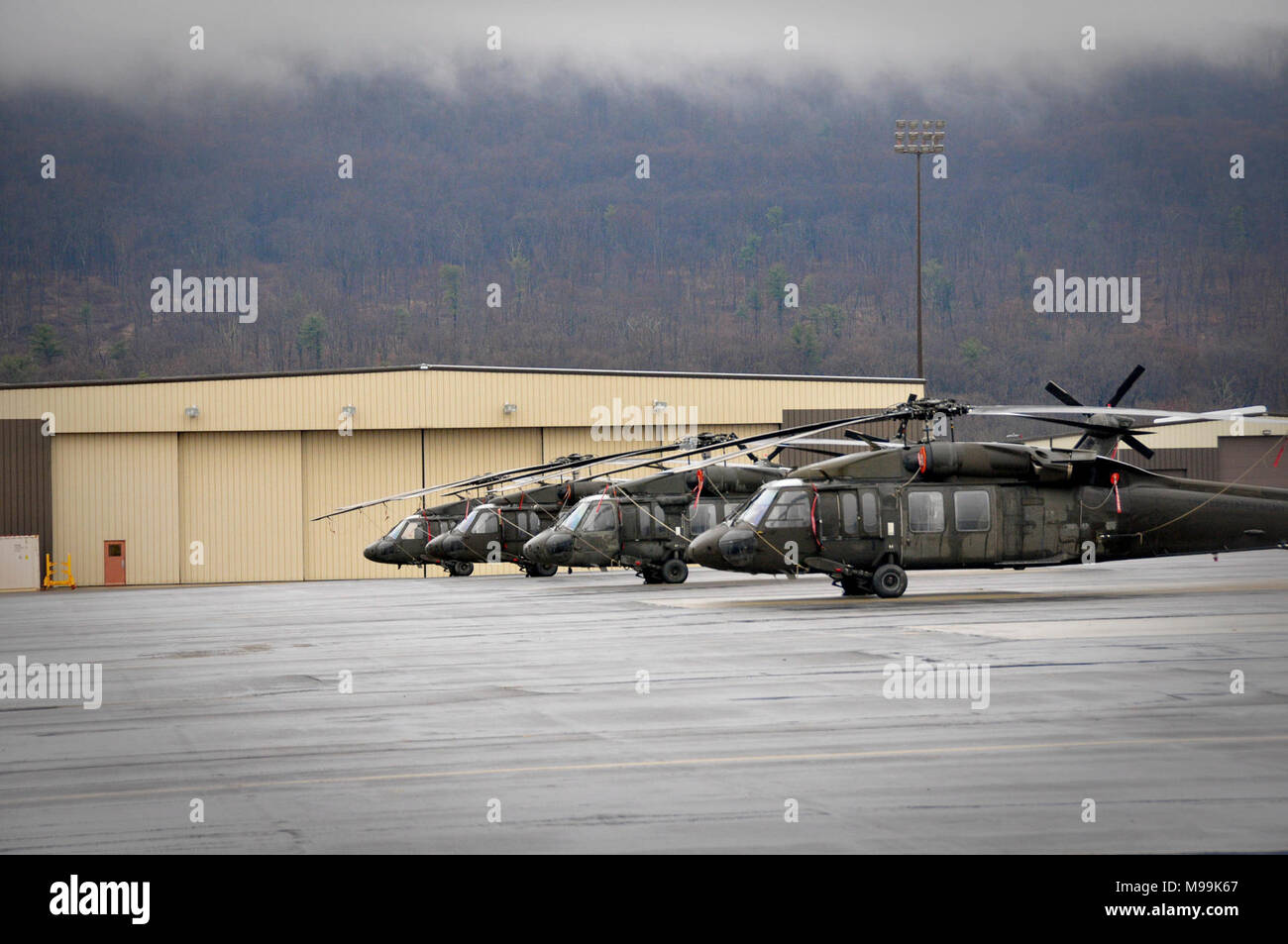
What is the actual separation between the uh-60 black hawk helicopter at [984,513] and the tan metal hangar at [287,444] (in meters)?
23.8

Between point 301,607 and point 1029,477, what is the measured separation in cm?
1333

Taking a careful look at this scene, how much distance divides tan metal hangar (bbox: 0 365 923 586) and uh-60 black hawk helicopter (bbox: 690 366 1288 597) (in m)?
23.8

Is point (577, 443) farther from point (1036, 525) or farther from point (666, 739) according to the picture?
point (666, 739)

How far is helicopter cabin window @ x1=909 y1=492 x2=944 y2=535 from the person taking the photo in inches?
939

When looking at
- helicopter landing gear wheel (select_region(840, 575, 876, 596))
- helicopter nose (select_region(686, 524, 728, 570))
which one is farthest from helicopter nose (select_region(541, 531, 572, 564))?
helicopter landing gear wheel (select_region(840, 575, 876, 596))

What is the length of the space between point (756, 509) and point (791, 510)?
61 centimetres

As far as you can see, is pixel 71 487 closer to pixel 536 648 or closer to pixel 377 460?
pixel 377 460

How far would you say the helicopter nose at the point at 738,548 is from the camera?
23.4 meters

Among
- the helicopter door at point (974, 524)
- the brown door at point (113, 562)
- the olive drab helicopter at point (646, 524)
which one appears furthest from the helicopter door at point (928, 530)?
the brown door at point (113, 562)

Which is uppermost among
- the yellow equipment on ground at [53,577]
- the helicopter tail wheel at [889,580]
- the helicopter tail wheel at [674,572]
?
the helicopter tail wheel at [889,580]

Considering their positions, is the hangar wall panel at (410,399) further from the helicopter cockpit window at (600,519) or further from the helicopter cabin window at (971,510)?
the helicopter cabin window at (971,510)

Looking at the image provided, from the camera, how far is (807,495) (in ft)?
78.0
